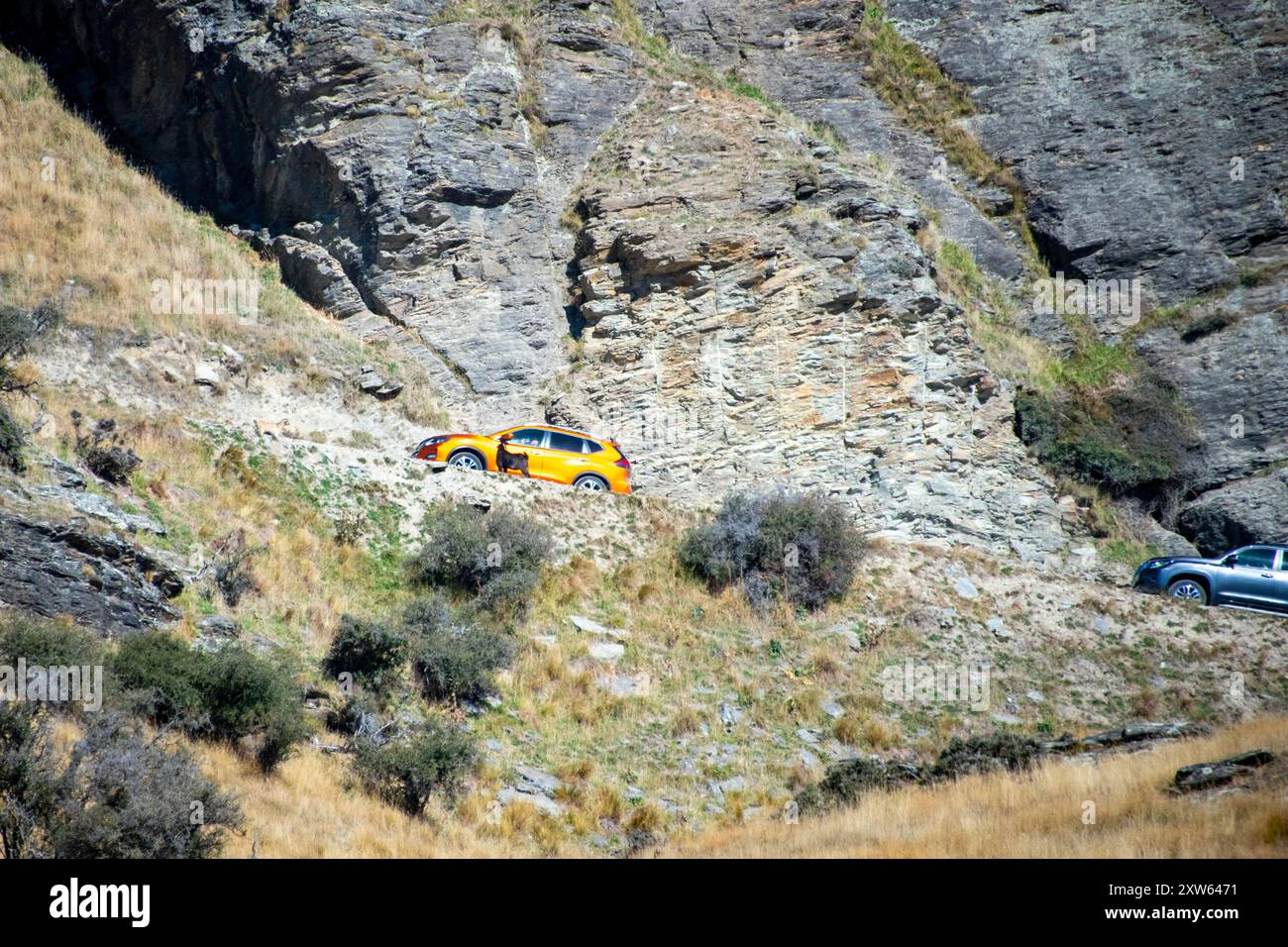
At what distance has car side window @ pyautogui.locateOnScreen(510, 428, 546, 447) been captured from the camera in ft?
72.4

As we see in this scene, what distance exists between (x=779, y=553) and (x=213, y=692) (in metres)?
11.2

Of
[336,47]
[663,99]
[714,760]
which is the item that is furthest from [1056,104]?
[714,760]

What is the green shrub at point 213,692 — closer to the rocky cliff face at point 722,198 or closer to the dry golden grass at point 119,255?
the rocky cliff face at point 722,198

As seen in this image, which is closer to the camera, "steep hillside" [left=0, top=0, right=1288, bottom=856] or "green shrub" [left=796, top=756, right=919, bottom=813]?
"green shrub" [left=796, top=756, right=919, bottom=813]

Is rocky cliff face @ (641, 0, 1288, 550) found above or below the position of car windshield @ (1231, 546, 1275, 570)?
above

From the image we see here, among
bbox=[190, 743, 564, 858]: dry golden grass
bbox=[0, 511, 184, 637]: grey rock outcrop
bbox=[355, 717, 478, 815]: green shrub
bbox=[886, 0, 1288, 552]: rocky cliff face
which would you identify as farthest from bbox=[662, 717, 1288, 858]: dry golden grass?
bbox=[886, 0, 1288, 552]: rocky cliff face

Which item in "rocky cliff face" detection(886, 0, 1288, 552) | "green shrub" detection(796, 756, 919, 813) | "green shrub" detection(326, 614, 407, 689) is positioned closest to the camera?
"green shrub" detection(796, 756, 919, 813)

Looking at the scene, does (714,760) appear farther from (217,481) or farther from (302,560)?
(217,481)

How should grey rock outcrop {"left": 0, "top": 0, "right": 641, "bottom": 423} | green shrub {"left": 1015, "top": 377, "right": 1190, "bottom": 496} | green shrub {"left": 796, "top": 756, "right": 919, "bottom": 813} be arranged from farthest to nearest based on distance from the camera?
1. grey rock outcrop {"left": 0, "top": 0, "right": 641, "bottom": 423}
2. green shrub {"left": 1015, "top": 377, "right": 1190, "bottom": 496}
3. green shrub {"left": 796, "top": 756, "right": 919, "bottom": 813}

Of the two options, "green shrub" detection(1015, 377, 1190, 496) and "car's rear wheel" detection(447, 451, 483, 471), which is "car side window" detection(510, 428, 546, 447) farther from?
"green shrub" detection(1015, 377, 1190, 496)

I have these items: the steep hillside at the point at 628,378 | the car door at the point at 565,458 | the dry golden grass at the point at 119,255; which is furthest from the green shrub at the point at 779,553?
the dry golden grass at the point at 119,255

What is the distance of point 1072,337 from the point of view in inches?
1136

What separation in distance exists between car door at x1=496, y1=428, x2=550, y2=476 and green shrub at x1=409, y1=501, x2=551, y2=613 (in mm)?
3072

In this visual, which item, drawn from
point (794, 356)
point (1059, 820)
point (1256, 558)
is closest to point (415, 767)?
point (1059, 820)
